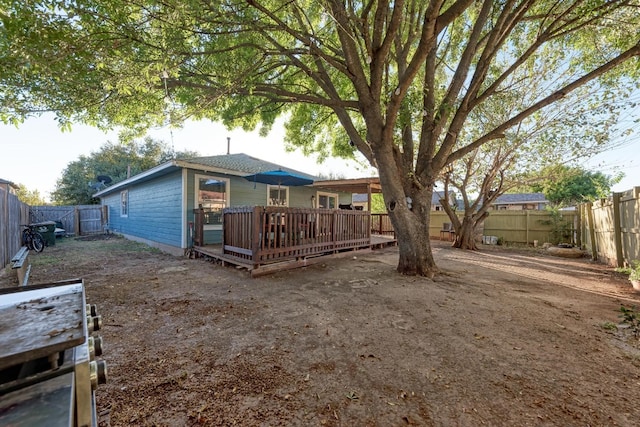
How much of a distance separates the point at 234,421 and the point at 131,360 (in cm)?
134

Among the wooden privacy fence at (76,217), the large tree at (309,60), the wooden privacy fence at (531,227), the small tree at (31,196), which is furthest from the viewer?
the small tree at (31,196)

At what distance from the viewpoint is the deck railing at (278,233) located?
18.5ft

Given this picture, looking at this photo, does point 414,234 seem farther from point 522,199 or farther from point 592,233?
point 522,199

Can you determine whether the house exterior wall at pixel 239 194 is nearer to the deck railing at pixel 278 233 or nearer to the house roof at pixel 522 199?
the deck railing at pixel 278 233

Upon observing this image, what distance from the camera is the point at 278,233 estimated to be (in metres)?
5.96

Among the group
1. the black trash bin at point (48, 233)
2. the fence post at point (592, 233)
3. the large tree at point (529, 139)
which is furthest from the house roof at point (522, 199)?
the black trash bin at point (48, 233)

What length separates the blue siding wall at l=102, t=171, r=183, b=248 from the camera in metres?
8.30

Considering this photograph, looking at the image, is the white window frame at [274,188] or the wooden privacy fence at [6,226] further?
the white window frame at [274,188]

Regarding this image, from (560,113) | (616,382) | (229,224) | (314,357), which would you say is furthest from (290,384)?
(560,113)

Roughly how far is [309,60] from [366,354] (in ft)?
20.8

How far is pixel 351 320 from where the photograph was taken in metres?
3.29

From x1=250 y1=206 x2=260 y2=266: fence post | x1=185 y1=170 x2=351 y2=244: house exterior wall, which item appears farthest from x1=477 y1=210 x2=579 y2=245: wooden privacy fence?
x1=250 y1=206 x2=260 y2=266: fence post

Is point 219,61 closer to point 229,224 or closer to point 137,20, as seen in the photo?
point 137,20

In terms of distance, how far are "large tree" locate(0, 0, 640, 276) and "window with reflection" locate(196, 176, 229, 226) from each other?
2.24 m
